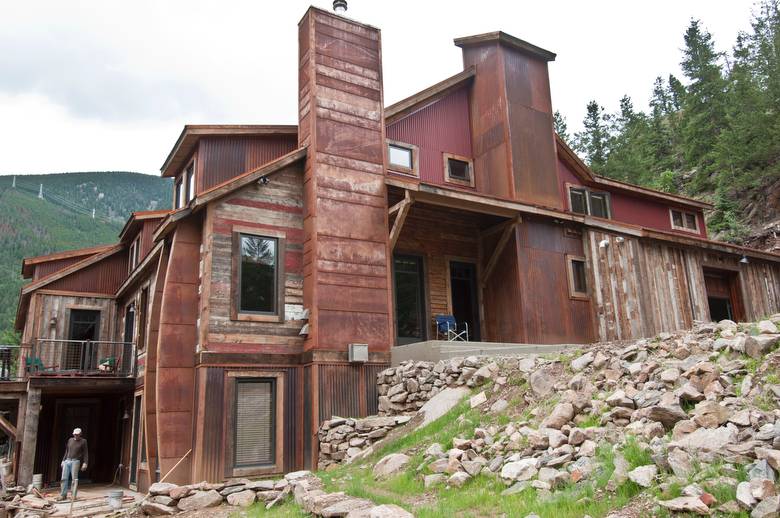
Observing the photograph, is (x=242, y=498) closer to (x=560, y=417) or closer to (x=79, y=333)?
(x=560, y=417)

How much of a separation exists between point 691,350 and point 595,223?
9425 millimetres

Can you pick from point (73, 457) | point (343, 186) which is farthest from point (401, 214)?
point (73, 457)

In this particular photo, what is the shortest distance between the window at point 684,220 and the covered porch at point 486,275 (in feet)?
29.8

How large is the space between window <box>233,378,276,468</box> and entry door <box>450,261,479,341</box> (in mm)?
6290

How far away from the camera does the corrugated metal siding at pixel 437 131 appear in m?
18.2

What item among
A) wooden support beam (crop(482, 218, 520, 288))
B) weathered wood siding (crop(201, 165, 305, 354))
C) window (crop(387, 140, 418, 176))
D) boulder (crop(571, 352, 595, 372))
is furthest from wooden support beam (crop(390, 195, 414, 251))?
boulder (crop(571, 352, 595, 372))

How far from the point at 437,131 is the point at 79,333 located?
13684 millimetres

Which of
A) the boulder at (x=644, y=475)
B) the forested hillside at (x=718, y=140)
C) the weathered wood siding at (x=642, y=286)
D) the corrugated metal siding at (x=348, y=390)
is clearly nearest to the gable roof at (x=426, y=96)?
the weathered wood siding at (x=642, y=286)

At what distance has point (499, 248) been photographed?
56.1 feet

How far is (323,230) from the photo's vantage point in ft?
46.6

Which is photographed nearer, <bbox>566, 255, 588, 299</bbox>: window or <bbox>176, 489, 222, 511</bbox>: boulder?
<bbox>176, 489, 222, 511</bbox>: boulder

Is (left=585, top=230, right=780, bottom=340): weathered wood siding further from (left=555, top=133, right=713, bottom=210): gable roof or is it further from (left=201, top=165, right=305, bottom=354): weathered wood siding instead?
(left=201, top=165, right=305, bottom=354): weathered wood siding

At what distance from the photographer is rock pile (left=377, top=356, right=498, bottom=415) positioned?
12.0 m

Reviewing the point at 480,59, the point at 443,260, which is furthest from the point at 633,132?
Result: the point at 443,260
